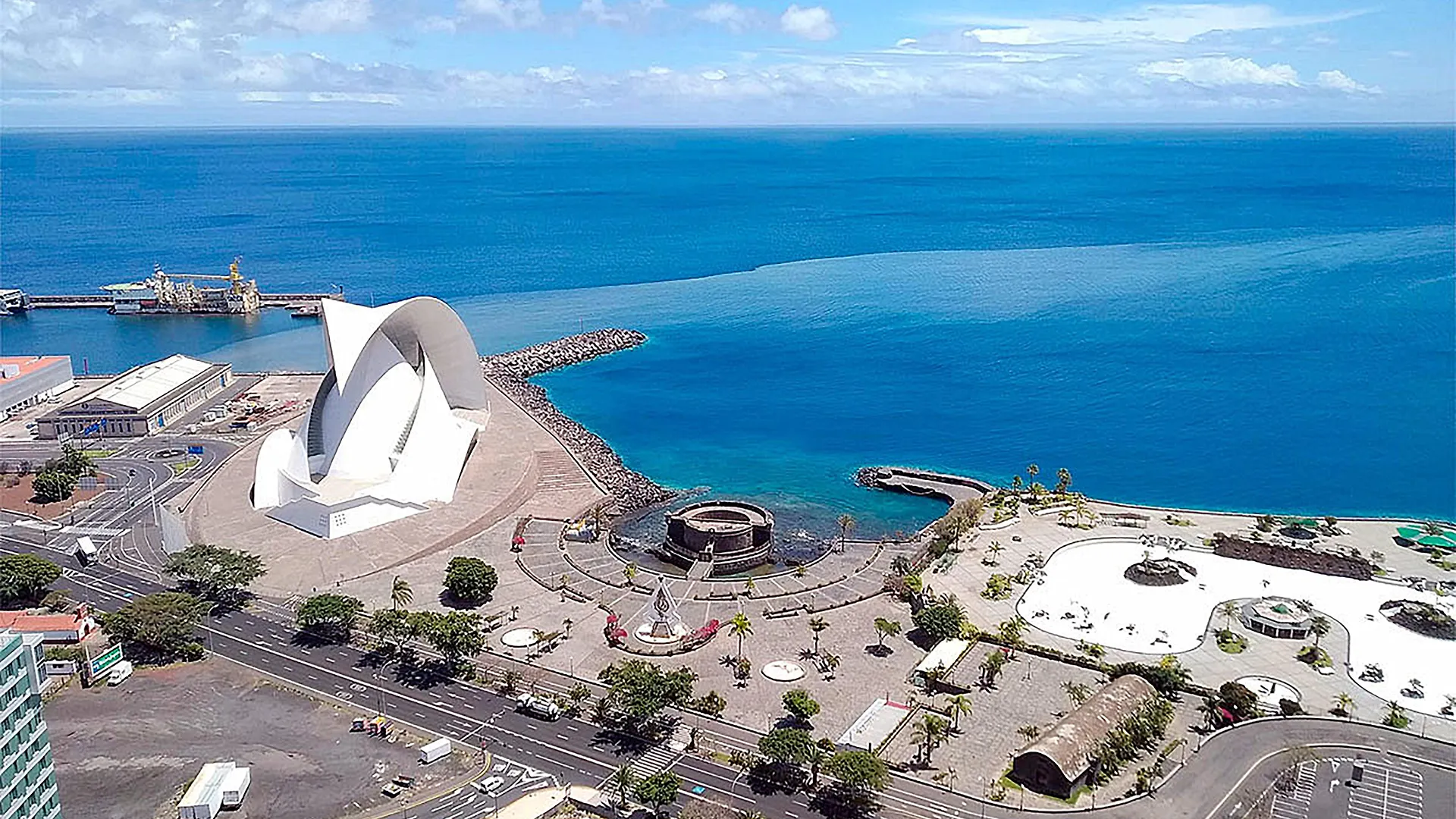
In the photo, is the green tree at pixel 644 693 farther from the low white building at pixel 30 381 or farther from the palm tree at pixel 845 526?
the low white building at pixel 30 381

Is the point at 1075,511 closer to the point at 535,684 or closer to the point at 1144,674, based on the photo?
the point at 1144,674

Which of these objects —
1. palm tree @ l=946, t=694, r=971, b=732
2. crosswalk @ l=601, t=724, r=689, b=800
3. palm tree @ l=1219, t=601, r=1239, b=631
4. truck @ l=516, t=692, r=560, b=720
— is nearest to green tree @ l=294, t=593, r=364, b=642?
truck @ l=516, t=692, r=560, b=720

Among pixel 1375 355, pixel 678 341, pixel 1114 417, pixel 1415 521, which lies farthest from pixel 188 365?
pixel 1375 355

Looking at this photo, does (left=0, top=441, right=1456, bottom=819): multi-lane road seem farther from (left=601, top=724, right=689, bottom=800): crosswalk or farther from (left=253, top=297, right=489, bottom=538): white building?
(left=253, top=297, right=489, bottom=538): white building

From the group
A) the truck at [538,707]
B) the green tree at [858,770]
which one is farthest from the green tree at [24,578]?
the green tree at [858,770]

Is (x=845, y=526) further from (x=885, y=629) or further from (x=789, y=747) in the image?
(x=789, y=747)
